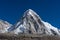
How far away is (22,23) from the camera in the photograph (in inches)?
2196

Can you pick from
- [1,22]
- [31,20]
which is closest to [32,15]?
[31,20]

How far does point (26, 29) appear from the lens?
51.3 metres

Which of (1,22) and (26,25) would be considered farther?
(1,22)

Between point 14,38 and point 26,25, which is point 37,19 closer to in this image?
point 26,25

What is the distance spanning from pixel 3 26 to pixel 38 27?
10.7 metres

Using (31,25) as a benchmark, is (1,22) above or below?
above

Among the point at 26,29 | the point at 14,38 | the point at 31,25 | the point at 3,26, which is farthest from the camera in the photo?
the point at 3,26

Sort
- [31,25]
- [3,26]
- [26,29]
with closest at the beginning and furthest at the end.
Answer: [26,29]
[31,25]
[3,26]

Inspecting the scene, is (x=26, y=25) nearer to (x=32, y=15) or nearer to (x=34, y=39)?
(x=32, y=15)

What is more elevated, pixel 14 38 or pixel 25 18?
pixel 25 18

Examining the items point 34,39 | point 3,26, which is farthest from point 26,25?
point 34,39

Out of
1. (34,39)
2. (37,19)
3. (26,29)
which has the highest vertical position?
(37,19)

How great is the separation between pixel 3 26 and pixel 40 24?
399 inches

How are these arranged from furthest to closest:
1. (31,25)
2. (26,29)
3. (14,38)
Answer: (31,25) → (26,29) → (14,38)
